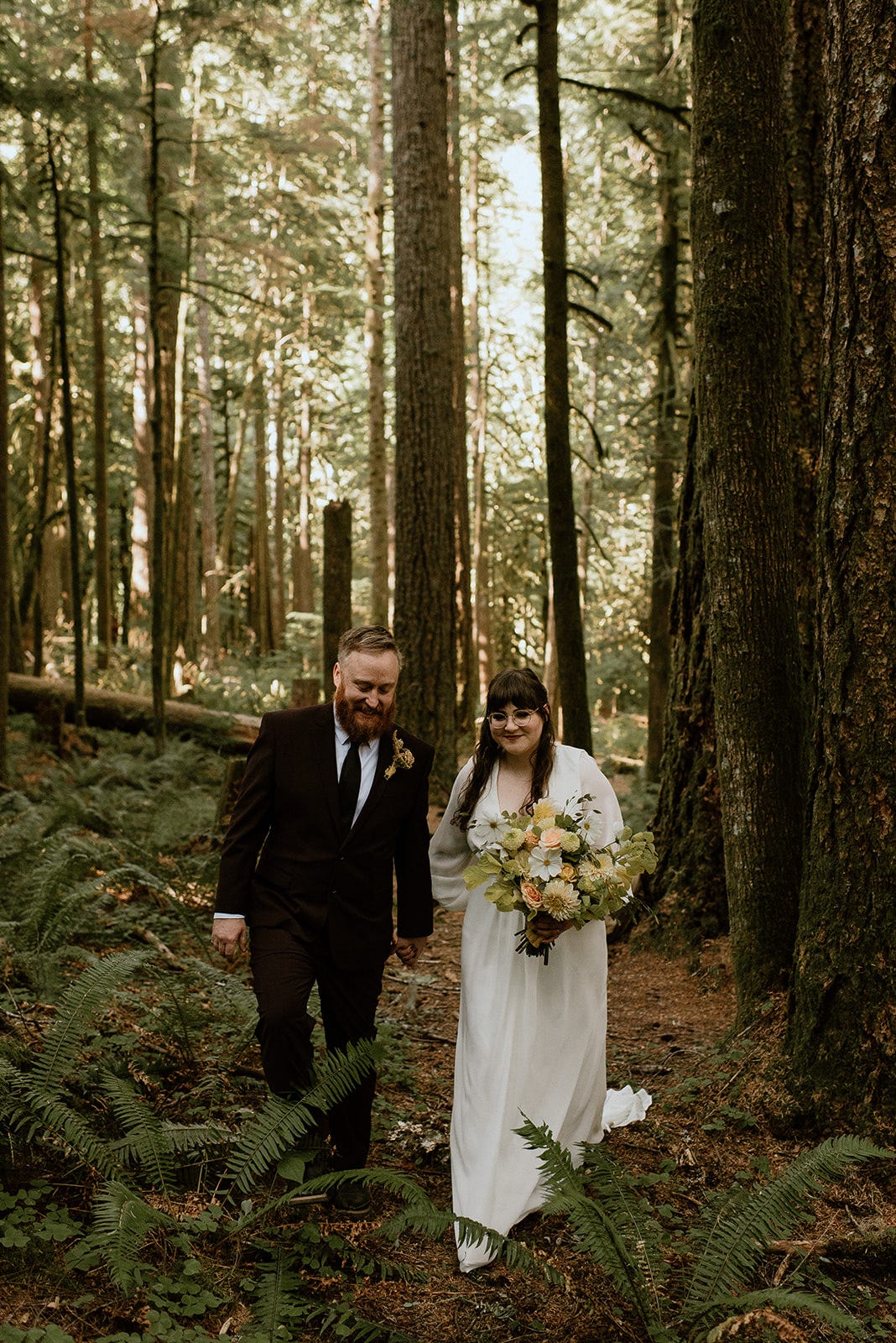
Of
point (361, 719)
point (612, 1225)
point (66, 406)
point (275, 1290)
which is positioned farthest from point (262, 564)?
point (612, 1225)

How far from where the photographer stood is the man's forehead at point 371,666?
425cm

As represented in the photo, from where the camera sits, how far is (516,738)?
453 cm

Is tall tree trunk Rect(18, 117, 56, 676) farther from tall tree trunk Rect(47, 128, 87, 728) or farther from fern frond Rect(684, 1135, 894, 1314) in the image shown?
fern frond Rect(684, 1135, 894, 1314)

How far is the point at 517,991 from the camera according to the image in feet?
14.6

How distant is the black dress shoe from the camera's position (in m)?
4.14

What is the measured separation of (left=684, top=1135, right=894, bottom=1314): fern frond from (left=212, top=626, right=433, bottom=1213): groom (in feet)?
4.64

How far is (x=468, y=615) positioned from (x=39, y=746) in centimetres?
740

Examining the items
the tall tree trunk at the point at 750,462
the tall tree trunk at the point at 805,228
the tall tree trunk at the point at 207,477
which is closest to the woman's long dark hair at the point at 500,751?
the tall tree trunk at the point at 750,462

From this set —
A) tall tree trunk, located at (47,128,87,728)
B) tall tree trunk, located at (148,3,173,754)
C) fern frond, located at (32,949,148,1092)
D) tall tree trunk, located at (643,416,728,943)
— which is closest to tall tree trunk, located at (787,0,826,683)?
tall tree trunk, located at (643,416,728,943)

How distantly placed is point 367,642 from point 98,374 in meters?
16.3

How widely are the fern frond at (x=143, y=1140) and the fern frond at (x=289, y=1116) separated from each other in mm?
247

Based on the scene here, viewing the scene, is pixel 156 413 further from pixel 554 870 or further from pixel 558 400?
pixel 554 870

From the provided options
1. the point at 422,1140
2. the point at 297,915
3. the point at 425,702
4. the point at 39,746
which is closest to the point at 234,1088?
the point at 422,1140

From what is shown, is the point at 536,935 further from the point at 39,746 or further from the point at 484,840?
the point at 39,746
